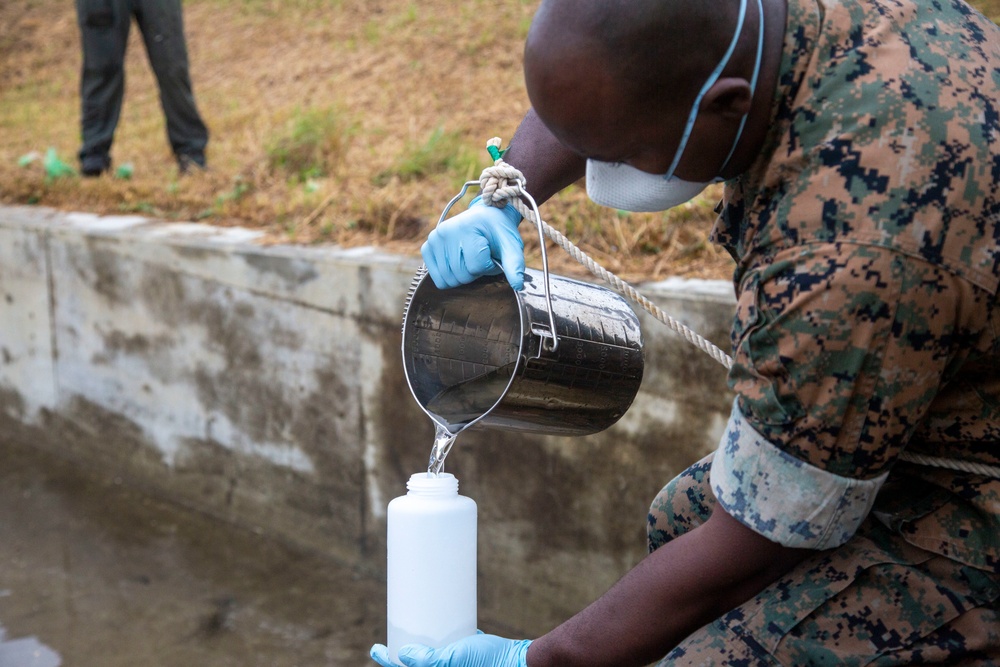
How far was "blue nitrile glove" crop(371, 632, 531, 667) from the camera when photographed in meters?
1.48

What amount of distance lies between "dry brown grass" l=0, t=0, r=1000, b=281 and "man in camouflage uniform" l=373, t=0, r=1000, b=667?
1848 mm

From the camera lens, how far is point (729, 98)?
1.18m

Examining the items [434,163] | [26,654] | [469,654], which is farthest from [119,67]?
[469,654]

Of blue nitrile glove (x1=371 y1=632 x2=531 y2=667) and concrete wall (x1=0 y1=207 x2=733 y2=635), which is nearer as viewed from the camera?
blue nitrile glove (x1=371 y1=632 x2=531 y2=667)

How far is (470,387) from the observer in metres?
1.73

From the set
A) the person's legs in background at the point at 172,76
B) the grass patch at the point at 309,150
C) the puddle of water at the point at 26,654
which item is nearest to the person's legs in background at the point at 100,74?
the person's legs in background at the point at 172,76

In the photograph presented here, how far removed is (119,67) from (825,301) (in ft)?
18.3

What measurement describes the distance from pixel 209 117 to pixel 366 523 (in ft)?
13.1

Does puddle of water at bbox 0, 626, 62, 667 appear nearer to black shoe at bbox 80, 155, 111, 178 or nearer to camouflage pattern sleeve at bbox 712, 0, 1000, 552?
camouflage pattern sleeve at bbox 712, 0, 1000, 552

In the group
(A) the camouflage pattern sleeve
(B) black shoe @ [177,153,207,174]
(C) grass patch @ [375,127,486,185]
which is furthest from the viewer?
(B) black shoe @ [177,153,207,174]

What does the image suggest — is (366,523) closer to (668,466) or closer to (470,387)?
(668,466)

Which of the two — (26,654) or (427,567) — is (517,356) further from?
(26,654)

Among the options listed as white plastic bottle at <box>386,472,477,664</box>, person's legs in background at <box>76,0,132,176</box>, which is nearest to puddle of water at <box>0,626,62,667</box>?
white plastic bottle at <box>386,472,477,664</box>

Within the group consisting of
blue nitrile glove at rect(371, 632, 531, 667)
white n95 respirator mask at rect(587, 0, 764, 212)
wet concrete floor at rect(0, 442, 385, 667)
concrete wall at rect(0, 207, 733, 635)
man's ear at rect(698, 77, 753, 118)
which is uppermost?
man's ear at rect(698, 77, 753, 118)
